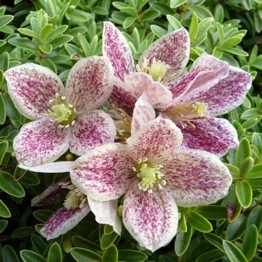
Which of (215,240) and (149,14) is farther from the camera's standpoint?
(149,14)

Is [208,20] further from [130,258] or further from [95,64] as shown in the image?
[130,258]

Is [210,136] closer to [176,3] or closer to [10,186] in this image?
[10,186]

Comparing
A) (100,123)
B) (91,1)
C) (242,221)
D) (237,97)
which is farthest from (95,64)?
(91,1)

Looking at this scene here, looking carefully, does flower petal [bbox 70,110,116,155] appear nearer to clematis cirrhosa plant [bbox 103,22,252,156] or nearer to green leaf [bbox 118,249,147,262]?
clematis cirrhosa plant [bbox 103,22,252,156]

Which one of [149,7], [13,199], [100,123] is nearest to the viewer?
[100,123]

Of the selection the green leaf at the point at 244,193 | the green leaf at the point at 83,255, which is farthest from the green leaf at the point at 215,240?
the green leaf at the point at 83,255

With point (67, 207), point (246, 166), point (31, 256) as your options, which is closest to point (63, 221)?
point (67, 207)
